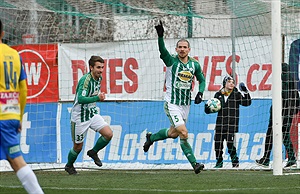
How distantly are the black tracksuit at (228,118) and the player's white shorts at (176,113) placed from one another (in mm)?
2093

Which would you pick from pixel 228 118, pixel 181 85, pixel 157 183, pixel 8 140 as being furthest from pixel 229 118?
pixel 8 140

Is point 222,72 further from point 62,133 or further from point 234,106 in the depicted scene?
point 62,133

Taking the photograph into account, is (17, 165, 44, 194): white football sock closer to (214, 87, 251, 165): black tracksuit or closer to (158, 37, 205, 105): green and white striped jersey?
(158, 37, 205, 105): green and white striped jersey

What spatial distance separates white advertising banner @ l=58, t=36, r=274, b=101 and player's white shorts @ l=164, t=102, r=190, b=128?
7.55ft

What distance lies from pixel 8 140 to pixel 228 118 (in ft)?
25.1

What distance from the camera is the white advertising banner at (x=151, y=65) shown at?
14688 mm

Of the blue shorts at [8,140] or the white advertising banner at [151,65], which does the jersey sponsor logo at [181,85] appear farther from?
the blue shorts at [8,140]

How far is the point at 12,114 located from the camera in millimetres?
7656

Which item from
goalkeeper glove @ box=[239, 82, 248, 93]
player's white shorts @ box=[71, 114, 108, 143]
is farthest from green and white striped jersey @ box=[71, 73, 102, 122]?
goalkeeper glove @ box=[239, 82, 248, 93]

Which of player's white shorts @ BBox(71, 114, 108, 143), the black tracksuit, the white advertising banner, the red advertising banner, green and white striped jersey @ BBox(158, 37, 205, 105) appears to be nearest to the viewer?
green and white striped jersey @ BBox(158, 37, 205, 105)

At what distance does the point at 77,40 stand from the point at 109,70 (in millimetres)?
2743

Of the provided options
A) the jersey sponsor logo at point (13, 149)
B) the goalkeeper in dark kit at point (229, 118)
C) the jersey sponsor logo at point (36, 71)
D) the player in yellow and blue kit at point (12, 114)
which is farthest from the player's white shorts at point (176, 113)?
the jersey sponsor logo at point (13, 149)

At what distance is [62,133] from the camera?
49.9 ft

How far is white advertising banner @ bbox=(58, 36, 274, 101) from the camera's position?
14.7 metres
